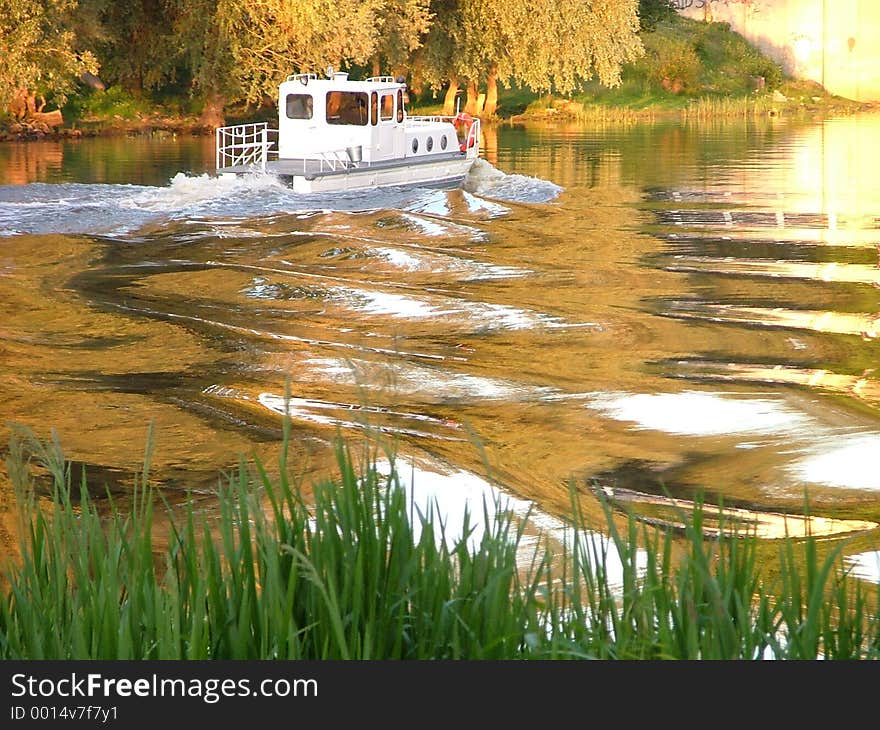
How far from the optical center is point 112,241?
17.6 m

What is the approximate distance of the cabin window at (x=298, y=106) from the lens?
79.7 feet

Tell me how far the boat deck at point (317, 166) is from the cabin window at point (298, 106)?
0.76 m

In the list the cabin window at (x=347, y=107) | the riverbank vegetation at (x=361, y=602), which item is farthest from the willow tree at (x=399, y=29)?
the riverbank vegetation at (x=361, y=602)

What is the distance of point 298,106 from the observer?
24.4 meters

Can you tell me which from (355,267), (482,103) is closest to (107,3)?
(482,103)

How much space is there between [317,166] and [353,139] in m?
0.76

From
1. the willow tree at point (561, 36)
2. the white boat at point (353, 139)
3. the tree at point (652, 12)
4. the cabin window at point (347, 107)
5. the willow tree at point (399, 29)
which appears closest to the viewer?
the white boat at point (353, 139)

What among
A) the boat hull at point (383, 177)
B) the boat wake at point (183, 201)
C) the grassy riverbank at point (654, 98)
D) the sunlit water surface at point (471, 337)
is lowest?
the sunlit water surface at point (471, 337)

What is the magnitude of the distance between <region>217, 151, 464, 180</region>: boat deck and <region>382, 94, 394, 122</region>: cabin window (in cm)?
69

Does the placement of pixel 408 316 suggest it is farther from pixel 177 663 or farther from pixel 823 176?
pixel 823 176

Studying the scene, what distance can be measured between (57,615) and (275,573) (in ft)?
1.96

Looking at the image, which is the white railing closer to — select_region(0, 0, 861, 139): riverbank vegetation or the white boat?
the white boat

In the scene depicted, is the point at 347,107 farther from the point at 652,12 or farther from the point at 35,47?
the point at 652,12

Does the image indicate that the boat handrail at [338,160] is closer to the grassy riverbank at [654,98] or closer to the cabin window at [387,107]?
the cabin window at [387,107]
